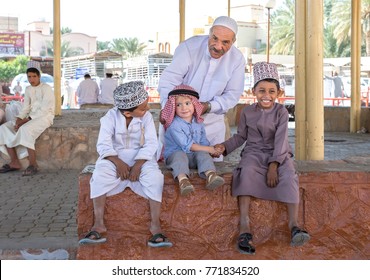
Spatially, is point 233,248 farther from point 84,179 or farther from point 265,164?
point 84,179

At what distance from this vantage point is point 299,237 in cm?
384

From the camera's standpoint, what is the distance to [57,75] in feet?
37.0

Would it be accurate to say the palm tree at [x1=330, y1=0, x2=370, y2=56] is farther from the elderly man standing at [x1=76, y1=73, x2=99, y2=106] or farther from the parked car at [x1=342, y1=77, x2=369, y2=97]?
the elderly man standing at [x1=76, y1=73, x2=99, y2=106]

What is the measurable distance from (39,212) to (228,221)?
2.72 meters

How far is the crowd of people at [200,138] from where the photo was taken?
13.0 feet

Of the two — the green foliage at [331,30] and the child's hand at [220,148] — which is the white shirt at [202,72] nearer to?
the child's hand at [220,148]

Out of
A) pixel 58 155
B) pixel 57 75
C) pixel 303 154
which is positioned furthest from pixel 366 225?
pixel 57 75

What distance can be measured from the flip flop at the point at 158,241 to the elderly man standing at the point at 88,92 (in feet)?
43.6

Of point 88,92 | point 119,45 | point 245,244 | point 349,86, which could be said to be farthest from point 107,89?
point 119,45

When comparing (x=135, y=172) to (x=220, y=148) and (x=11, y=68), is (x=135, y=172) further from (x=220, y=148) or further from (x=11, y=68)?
(x=11, y=68)

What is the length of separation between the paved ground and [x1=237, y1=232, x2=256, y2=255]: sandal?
48.8 inches

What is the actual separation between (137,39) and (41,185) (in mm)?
59413

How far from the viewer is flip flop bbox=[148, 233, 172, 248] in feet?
12.9

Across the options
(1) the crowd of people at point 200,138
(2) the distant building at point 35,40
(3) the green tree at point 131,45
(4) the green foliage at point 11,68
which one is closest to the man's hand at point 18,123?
(1) the crowd of people at point 200,138
